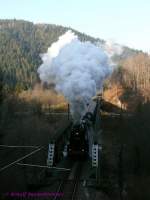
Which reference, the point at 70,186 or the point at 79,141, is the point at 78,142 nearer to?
the point at 79,141

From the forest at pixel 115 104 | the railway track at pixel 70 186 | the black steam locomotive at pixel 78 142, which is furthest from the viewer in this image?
the forest at pixel 115 104

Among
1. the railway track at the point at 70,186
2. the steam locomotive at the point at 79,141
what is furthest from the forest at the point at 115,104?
the steam locomotive at the point at 79,141

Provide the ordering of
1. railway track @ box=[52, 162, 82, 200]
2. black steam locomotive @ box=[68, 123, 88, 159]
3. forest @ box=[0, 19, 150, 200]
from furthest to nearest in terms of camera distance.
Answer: forest @ box=[0, 19, 150, 200] → black steam locomotive @ box=[68, 123, 88, 159] → railway track @ box=[52, 162, 82, 200]

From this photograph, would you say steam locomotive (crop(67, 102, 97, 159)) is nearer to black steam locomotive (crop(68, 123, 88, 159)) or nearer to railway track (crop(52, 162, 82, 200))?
black steam locomotive (crop(68, 123, 88, 159))

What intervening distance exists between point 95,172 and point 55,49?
57.0ft

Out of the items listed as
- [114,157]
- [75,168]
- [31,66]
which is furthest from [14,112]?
[31,66]

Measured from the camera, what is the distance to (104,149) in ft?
205

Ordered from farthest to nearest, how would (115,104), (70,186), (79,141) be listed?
1. (115,104)
2. (79,141)
3. (70,186)

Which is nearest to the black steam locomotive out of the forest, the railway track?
the railway track

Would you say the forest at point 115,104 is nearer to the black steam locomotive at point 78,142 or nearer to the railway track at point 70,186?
the railway track at point 70,186

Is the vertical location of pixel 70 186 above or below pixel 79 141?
below

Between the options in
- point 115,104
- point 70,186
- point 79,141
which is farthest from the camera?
point 115,104

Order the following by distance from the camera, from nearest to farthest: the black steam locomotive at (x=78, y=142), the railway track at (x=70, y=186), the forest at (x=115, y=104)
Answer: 1. the railway track at (x=70, y=186)
2. the black steam locomotive at (x=78, y=142)
3. the forest at (x=115, y=104)

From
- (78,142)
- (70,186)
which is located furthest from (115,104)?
(70,186)
